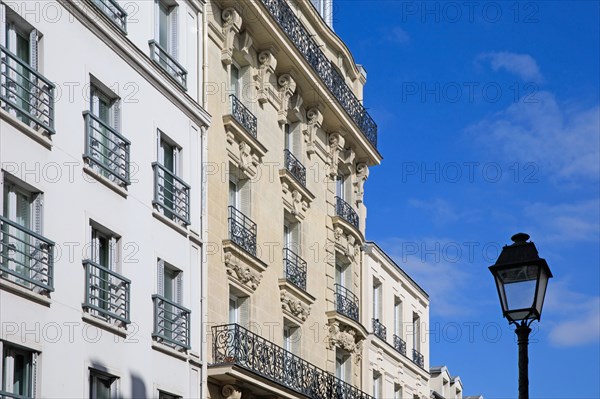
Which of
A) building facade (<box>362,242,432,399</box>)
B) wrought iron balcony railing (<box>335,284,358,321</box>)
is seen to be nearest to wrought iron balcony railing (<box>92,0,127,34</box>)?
wrought iron balcony railing (<box>335,284,358,321</box>)

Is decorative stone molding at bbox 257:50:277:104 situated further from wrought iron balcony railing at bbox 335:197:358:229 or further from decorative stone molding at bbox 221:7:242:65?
wrought iron balcony railing at bbox 335:197:358:229

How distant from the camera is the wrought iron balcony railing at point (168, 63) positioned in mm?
24781

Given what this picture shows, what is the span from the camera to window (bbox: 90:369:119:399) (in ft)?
68.5

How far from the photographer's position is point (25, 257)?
747 inches

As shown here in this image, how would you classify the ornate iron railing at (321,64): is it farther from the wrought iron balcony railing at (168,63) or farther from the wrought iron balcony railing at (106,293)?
the wrought iron balcony railing at (106,293)

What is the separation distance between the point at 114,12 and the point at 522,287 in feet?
39.6

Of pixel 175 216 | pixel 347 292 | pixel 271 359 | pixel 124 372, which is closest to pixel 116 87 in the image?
pixel 175 216

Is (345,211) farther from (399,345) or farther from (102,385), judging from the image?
(102,385)

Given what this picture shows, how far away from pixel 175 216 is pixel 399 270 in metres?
18.7

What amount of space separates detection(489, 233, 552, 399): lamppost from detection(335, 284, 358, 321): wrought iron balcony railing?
21.5m

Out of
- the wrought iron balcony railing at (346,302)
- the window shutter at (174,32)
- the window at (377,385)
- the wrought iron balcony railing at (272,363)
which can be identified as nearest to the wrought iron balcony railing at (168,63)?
the window shutter at (174,32)

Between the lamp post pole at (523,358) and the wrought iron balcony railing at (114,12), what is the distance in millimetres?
11592

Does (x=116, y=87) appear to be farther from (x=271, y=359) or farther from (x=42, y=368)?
(x=271, y=359)

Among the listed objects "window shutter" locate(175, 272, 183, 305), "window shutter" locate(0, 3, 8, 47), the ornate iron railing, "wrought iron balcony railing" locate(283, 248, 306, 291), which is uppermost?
the ornate iron railing
